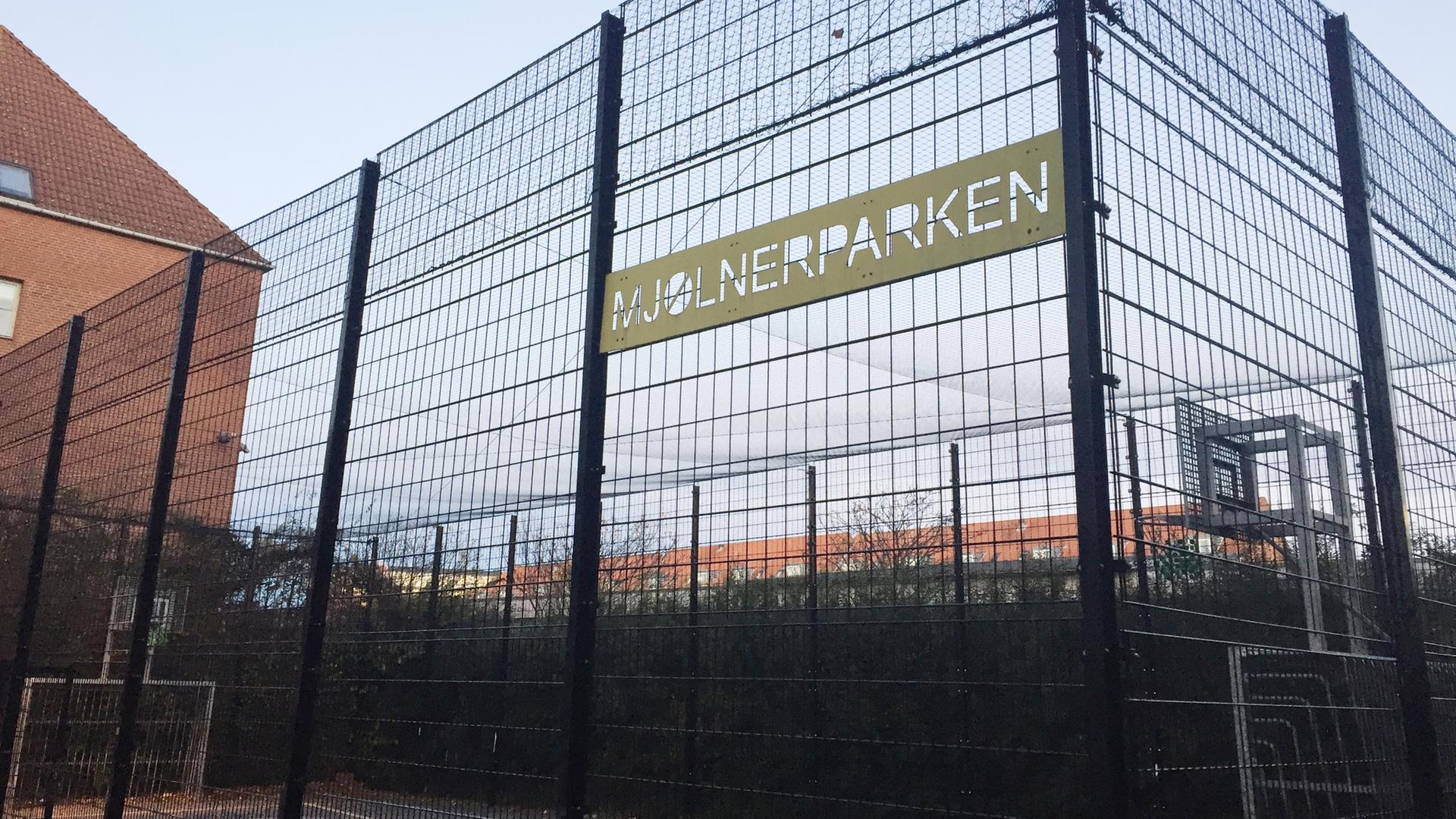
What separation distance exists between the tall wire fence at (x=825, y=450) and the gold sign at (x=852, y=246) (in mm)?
35

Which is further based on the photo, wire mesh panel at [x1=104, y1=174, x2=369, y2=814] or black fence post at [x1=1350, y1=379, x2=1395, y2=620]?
wire mesh panel at [x1=104, y1=174, x2=369, y2=814]

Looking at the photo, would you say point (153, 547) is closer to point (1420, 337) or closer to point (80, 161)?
point (1420, 337)

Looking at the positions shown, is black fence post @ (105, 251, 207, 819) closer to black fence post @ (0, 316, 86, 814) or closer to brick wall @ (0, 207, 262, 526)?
brick wall @ (0, 207, 262, 526)

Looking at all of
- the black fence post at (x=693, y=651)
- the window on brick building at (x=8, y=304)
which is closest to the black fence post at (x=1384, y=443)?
the black fence post at (x=693, y=651)

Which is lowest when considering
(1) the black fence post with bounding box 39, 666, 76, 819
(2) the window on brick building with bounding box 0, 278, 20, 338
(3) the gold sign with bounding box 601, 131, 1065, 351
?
(1) the black fence post with bounding box 39, 666, 76, 819

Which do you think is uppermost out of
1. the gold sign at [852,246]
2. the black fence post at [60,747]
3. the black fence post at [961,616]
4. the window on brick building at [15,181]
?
the window on brick building at [15,181]

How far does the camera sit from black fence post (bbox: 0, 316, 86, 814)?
255 inches

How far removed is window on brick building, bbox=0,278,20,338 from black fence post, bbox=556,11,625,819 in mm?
15377

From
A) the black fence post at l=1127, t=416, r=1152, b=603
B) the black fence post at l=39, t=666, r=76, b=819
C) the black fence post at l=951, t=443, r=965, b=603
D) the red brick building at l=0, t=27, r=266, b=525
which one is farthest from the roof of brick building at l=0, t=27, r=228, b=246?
the black fence post at l=1127, t=416, r=1152, b=603

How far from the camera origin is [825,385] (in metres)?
3.34

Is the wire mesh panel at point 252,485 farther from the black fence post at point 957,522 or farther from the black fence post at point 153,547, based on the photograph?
the black fence post at point 957,522

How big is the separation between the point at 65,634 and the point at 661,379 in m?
5.33

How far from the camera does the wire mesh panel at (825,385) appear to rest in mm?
2951

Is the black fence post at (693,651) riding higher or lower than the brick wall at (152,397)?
lower
